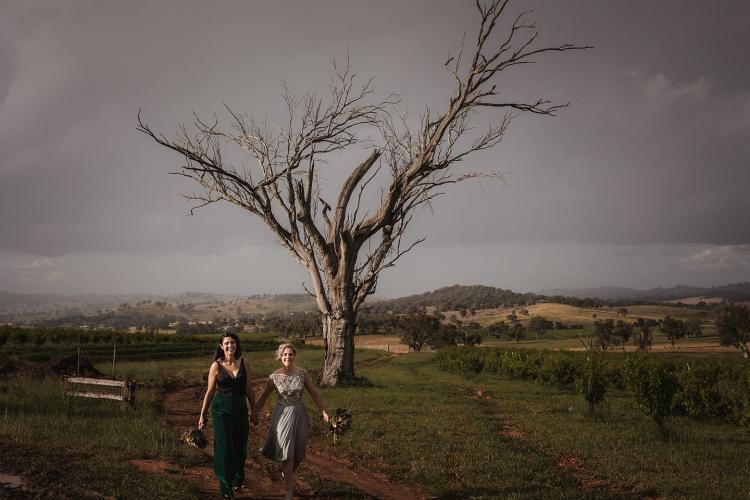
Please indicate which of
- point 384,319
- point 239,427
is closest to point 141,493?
point 239,427

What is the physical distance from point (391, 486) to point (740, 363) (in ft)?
80.8

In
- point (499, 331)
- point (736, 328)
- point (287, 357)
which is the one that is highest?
point (287, 357)

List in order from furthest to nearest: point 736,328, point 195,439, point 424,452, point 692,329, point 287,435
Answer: point 692,329, point 736,328, point 424,452, point 195,439, point 287,435

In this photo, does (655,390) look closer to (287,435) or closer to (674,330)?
(287,435)

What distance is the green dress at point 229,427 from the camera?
643 cm

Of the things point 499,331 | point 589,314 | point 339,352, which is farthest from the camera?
point 589,314

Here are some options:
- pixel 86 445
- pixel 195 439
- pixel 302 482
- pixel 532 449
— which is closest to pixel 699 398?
pixel 532 449

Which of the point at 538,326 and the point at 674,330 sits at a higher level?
the point at 674,330

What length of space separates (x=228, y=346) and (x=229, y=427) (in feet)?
3.77

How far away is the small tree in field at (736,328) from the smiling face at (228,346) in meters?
79.1

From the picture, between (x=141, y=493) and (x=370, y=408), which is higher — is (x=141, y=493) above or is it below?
above

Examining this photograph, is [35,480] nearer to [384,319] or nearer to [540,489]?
[540,489]

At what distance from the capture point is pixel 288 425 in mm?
6363

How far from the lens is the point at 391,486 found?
25.4ft
